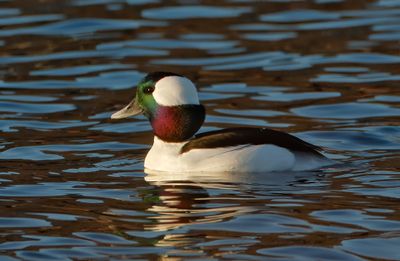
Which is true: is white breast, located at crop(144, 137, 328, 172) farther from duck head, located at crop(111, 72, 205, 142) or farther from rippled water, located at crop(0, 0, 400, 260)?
duck head, located at crop(111, 72, 205, 142)

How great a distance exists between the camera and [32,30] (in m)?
20.4

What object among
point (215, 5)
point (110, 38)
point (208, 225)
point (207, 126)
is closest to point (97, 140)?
point (207, 126)

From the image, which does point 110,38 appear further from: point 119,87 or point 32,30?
point 119,87

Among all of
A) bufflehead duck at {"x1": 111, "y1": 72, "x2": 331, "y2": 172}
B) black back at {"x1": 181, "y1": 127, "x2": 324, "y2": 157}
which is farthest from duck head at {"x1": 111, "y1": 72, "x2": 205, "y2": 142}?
black back at {"x1": 181, "y1": 127, "x2": 324, "y2": 157}

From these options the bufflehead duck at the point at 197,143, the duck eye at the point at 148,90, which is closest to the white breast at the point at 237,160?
the bufflehead duck at the point at 197,143

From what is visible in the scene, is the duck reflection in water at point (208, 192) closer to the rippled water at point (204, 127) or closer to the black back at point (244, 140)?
the rippled water at point (204, 127)

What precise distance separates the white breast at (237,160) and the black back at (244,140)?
40 mm

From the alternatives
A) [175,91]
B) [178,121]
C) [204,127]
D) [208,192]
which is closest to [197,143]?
[178,121]

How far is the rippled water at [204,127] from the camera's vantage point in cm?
1010

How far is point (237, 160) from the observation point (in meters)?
12.4

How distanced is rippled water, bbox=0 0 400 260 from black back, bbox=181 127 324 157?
280 millimetres

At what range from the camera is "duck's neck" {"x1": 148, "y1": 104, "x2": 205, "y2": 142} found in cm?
1270

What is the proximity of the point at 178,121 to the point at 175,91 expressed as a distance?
0.29 m

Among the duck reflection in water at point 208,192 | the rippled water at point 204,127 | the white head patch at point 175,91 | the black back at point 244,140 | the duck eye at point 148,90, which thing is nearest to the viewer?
the rippled water at point 204,127
